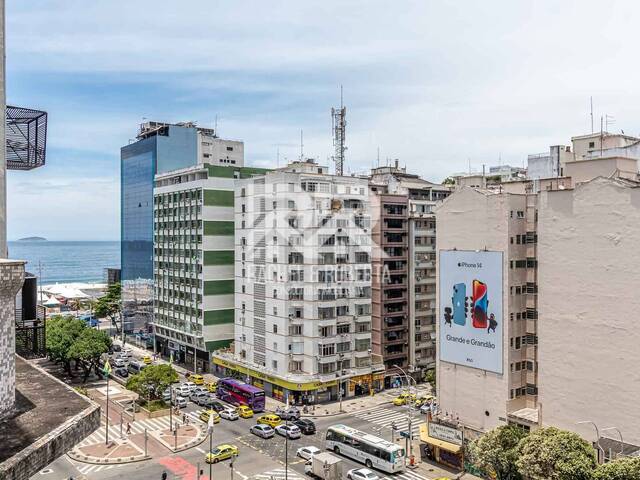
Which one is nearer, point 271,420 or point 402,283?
point 271,420

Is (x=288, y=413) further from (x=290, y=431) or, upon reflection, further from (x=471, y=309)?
(x=471, y=309)

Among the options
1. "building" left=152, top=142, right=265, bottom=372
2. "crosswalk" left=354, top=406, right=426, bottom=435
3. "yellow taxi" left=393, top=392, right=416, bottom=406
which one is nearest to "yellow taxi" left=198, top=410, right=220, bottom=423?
"crosswalk" left=354, top=406, right=426, bottom=435

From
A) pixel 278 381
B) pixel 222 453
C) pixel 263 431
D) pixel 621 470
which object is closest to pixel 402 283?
pixel 278 381

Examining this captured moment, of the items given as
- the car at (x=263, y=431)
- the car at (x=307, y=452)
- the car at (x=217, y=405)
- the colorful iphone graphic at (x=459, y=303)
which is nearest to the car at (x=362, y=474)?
the car at (x=307, y=452)

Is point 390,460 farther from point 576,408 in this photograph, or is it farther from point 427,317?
point 427,317

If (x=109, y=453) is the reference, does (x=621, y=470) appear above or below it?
above

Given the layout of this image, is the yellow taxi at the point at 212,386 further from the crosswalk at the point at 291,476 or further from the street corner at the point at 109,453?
the crosswalk at the point at 291,476

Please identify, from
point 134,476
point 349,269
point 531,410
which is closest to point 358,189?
point 349,269
